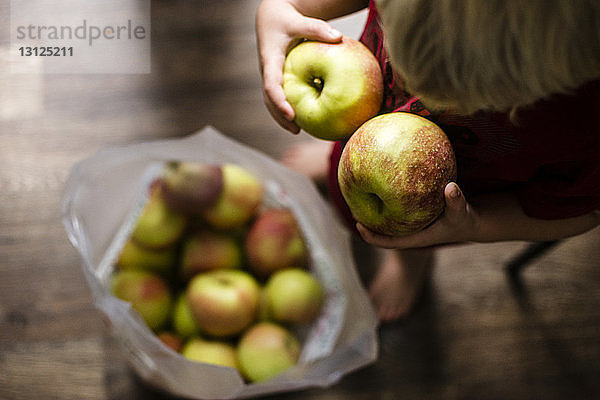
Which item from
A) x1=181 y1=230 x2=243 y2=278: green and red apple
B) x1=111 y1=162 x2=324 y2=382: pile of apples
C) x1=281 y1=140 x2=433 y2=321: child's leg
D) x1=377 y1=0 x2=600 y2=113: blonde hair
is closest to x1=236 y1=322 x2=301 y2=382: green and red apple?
x1=111 y1=162 x2=324 y2=382: pile of apples

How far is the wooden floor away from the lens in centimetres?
86

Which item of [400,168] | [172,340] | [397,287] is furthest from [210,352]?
[400,168]

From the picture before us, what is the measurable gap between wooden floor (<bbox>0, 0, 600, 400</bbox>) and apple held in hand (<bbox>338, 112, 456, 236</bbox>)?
49 cm

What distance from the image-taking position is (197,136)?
2.45 feet

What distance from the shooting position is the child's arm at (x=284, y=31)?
0.51 meters

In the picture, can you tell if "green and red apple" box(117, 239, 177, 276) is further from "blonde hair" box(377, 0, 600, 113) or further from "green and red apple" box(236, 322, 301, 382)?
"blonde hair" box(377, 0, 600, 113)

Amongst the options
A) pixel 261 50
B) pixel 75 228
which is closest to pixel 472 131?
pixel 261 50

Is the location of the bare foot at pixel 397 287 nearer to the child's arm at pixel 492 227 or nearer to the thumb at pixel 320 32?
the child's arm at pixel 492 227

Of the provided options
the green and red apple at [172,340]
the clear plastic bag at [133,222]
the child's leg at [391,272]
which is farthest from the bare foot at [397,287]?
the green and red apple at [172,340]

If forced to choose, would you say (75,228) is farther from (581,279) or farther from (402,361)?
(581,279)

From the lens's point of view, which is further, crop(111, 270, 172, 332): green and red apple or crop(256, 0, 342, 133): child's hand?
crop(111, 270, 172, 332): green and red apple

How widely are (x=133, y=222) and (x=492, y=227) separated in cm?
55

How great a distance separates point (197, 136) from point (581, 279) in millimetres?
752

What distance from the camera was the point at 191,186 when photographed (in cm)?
75
